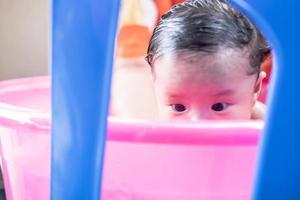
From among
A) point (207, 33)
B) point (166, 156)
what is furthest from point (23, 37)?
point (166, 156)

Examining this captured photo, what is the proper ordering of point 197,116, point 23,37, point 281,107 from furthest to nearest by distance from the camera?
point 23,37 < point 197,116 < point 281,107

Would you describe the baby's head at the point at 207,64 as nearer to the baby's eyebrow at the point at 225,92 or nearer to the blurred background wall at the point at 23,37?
the baby's eyebrow at the point at 225,92

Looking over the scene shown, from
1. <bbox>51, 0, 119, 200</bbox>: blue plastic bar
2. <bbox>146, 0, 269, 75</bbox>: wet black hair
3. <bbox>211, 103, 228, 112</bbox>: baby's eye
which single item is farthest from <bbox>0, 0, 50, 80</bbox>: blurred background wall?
<bbox>51, 0, 119, 200</bbox>: blue plastic bar

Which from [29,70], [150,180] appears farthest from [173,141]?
[29,70]

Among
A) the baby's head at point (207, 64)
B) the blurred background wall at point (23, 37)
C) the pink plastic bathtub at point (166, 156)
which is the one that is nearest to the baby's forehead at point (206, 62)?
the baby's head at point (207, 64)

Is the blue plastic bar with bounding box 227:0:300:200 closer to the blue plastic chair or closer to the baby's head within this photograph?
the blue plastic chair

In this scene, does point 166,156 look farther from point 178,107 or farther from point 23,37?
point 23,37

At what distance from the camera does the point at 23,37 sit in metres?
0.89

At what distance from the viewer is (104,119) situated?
0.95 feet

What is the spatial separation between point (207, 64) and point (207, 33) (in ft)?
0.12

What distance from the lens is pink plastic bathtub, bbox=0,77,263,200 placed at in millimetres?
311

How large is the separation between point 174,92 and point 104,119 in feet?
0.59

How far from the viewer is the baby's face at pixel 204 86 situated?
0.45m

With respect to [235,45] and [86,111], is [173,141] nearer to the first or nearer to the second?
[86,111]
